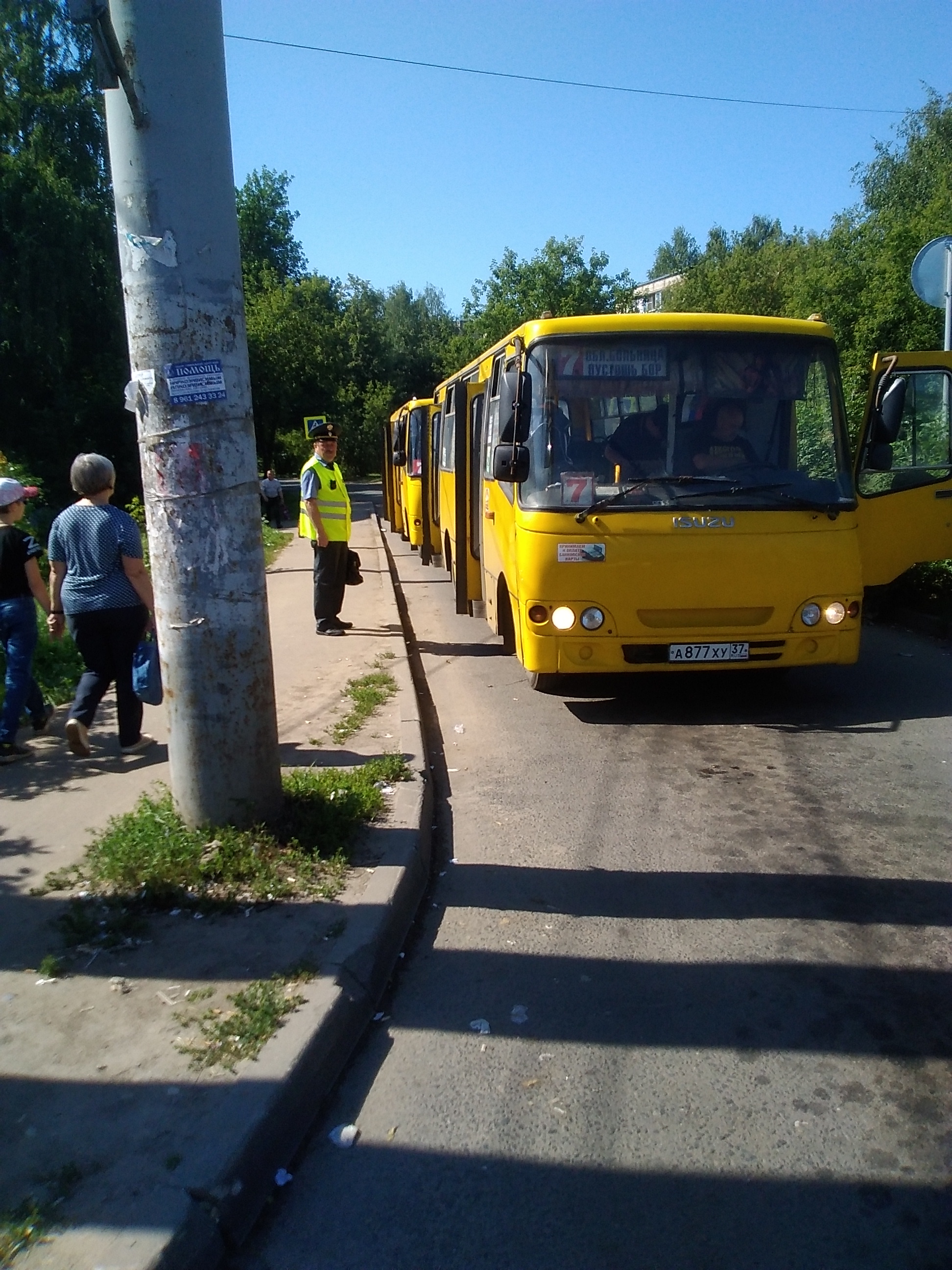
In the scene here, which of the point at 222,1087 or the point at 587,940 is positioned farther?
the point at 587,940

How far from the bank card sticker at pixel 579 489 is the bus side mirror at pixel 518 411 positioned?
1.44ft

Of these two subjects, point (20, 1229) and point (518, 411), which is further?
point (518, 411)

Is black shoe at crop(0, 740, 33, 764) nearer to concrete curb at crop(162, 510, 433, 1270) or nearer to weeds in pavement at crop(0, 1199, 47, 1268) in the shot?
concrete curb at crop(162, 510, 433, 1270)

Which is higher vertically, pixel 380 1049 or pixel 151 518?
pixel 151 518

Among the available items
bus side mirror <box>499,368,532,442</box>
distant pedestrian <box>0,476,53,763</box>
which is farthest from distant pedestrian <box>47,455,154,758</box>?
bus side mirror <box>499,368,532,442</box>

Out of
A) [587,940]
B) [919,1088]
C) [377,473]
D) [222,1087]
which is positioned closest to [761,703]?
[587,940]

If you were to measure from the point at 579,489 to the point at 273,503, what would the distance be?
22.3 metres

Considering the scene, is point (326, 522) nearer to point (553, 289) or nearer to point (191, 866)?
point (191, 866)

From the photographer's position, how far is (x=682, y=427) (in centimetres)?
686

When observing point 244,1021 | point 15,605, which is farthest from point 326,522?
point 244,1021

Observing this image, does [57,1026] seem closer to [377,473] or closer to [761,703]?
[761,703]

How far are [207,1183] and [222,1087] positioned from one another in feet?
1.28

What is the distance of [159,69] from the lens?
157 inches

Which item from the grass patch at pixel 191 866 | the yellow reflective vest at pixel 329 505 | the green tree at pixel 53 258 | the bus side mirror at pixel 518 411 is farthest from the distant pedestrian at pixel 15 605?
the green tree at pixel 53 258
